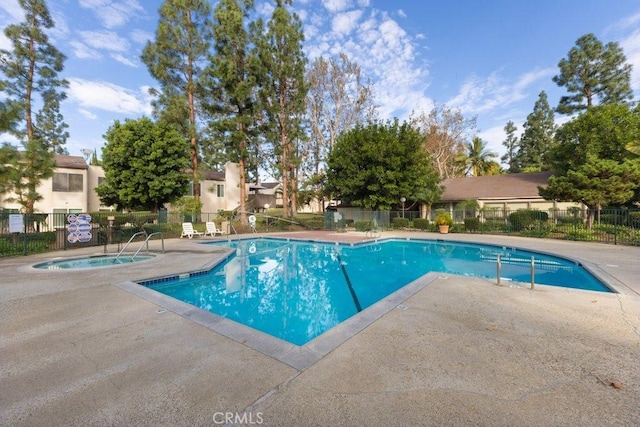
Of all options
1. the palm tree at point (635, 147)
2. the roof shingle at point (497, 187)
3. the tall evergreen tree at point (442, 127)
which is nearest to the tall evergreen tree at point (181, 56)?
the tall evergreen tree at point (442, 127)

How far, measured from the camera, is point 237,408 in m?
2.19

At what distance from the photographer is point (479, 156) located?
35125 mm

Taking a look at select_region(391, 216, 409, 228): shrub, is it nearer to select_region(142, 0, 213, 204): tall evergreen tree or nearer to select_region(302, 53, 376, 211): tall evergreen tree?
select_region(302, 53, 376, 211): tall evergreen tree

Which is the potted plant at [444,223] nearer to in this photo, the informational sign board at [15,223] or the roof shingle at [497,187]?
Answer: the roof shingle at [497,187]

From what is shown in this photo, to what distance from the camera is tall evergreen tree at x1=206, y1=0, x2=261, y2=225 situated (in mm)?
20109

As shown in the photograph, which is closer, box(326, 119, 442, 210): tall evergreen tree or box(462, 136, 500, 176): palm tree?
box(326, 119, 442, 210): tall evergreen tree

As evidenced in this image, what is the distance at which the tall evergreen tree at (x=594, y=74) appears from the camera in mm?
22828

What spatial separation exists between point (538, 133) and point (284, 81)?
35454 mm

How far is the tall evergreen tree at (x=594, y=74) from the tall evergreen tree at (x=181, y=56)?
97.5 ft

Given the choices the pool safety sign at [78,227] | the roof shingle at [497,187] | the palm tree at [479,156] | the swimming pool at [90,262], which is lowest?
the swimming pool at [90,262]

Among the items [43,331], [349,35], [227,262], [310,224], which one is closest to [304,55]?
[349,35]

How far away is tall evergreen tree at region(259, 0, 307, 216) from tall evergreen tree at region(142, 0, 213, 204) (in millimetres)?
4668

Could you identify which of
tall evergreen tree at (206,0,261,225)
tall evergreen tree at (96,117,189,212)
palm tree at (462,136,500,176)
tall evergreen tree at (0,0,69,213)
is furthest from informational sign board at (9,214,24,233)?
palm tree at (462,136,500,176)

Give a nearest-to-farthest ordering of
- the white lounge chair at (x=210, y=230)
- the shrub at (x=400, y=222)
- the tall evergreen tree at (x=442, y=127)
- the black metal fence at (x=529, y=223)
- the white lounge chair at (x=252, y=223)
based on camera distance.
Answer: the black metal fence at (x=529, y=223), the white lounge chair at (x=210, y=230), the white lounge chair at (x=252, y=223), the shrub at (x=400, y=222), the tall evergreen tree at (x=442, y=127)
